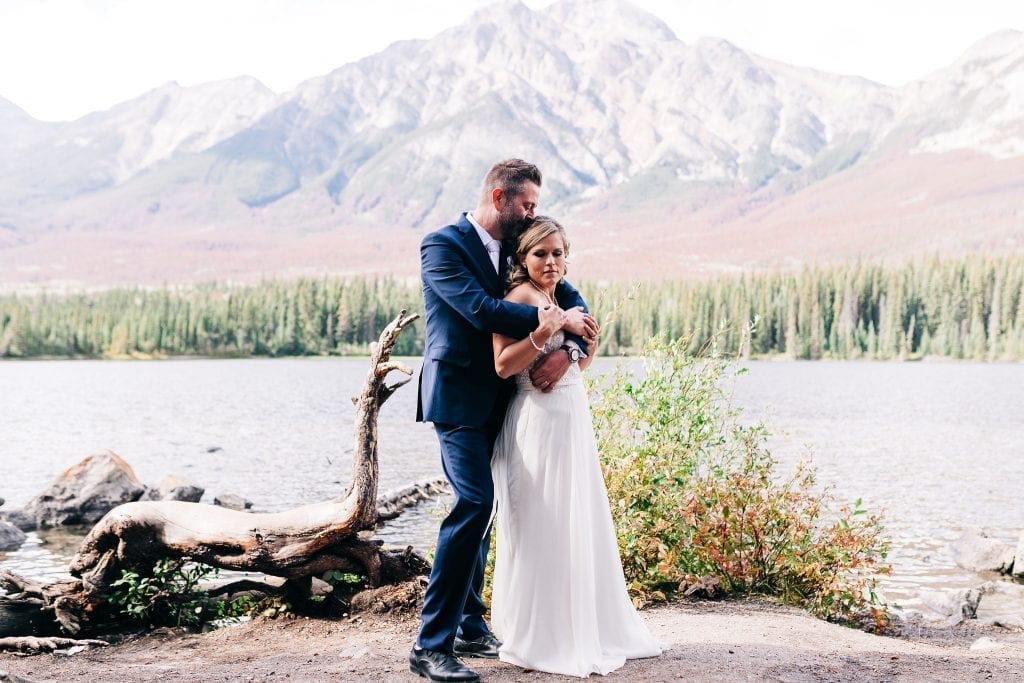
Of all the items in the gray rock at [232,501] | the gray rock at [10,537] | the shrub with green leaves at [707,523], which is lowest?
the gray rock at [10,537]

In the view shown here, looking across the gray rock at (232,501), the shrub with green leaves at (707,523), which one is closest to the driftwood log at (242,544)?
the shrub with green leaves at (707,523)

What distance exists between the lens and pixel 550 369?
19.7 ft

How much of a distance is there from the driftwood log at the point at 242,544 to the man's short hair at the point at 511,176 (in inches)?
114

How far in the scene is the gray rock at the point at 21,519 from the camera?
719 inches

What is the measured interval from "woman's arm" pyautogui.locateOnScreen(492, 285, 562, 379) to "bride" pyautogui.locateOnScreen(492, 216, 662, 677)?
0.56ft

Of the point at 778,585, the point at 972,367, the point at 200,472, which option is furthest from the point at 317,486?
the point at 972,367

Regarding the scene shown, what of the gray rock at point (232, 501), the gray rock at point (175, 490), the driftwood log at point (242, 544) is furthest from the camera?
the gray rock at point (232, 501)

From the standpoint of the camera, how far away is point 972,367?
307 ft

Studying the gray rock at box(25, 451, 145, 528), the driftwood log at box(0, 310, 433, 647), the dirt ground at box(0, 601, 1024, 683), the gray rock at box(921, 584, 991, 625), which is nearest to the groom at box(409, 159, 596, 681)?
the dirt ground at box(0, 601, 1024, 683)

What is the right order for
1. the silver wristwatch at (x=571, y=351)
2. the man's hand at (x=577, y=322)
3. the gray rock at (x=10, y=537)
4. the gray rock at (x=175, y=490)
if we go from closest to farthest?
the man's hand at (x=577, y=322) → the silver wristwatch at (x=571, y=351) → the gray rock at (x=10, y=537) → the gray rock at (x=175, y=490)

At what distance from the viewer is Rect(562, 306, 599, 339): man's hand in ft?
19.5

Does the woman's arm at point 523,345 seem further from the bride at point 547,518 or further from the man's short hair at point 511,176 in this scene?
the man's short hair at point 511,176

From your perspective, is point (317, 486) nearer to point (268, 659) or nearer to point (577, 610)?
point (268, 659)

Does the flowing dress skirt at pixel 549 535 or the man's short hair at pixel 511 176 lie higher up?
the man's short hair at pixel 511 176
